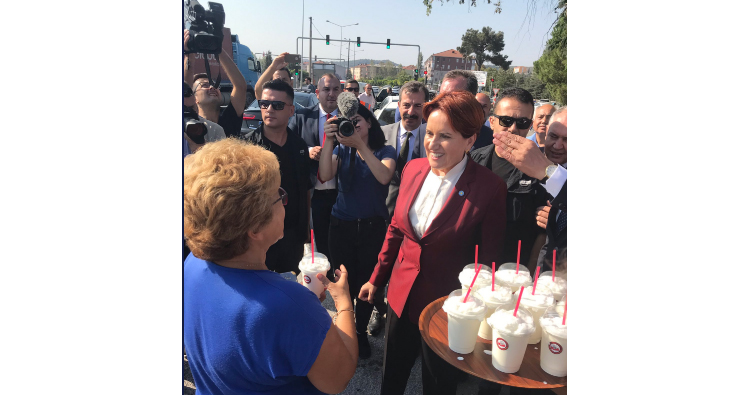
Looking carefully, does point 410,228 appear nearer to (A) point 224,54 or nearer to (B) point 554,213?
(B) point 554,213

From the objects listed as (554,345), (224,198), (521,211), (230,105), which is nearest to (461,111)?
(521,211)

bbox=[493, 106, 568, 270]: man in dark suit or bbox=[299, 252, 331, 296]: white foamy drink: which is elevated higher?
bbox=[493, 106, 568, 270]: man in dark suit

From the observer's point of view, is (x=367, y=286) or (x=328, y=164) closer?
(x=367, y=286)

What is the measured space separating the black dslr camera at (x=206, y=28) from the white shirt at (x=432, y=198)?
1.13 m

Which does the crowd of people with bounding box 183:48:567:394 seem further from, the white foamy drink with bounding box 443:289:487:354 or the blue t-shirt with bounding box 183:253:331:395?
the white foamy drink with bounding box 443:289:487:354

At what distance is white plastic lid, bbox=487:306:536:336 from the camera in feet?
4.33

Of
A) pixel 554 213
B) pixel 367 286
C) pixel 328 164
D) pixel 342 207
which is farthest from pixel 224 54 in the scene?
pixel 554 213

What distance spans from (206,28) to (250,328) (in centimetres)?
106

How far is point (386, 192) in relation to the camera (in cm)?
277

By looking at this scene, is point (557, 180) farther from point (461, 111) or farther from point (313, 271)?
point (313, 271)

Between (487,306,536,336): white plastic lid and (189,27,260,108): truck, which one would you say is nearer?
(487,306,536,336): white plastic lid

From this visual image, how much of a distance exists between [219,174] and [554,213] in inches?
51.1

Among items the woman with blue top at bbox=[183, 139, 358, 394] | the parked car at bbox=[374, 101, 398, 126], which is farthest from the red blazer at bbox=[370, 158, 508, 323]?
the parked car at bbox=[374, 101, 398, 126]
